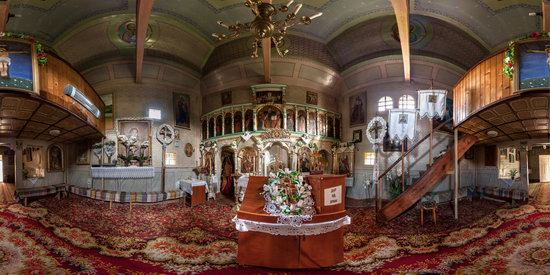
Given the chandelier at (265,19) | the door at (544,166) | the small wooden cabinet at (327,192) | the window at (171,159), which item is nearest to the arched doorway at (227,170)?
the window at (171,159)

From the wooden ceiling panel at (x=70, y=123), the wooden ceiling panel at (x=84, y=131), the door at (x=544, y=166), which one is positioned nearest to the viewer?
the door at (x=544, y=166)

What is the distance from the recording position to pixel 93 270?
2.60 metres

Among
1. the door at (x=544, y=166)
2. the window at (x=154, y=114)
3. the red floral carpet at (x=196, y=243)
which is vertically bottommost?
the red floral carpet at (x=196, y=243)

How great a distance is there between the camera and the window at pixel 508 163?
9.82ft

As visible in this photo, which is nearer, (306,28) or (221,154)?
(306,28)

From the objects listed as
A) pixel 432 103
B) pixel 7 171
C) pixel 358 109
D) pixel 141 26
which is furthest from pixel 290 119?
pixel 7 171

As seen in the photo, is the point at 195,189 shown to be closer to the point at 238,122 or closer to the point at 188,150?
the point at 188,150

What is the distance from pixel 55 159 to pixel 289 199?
3.21 metres

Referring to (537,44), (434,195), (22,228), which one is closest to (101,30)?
(22,228)

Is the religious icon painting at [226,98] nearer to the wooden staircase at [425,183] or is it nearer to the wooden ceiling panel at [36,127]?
the wooden ceiling panel at [36,127]

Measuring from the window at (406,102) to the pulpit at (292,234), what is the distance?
1.51 meters

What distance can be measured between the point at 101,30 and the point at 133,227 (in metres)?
3.11

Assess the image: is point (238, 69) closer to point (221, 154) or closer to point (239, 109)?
point (239, 109)

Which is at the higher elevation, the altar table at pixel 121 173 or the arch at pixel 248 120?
the arch at pixel 248 120
